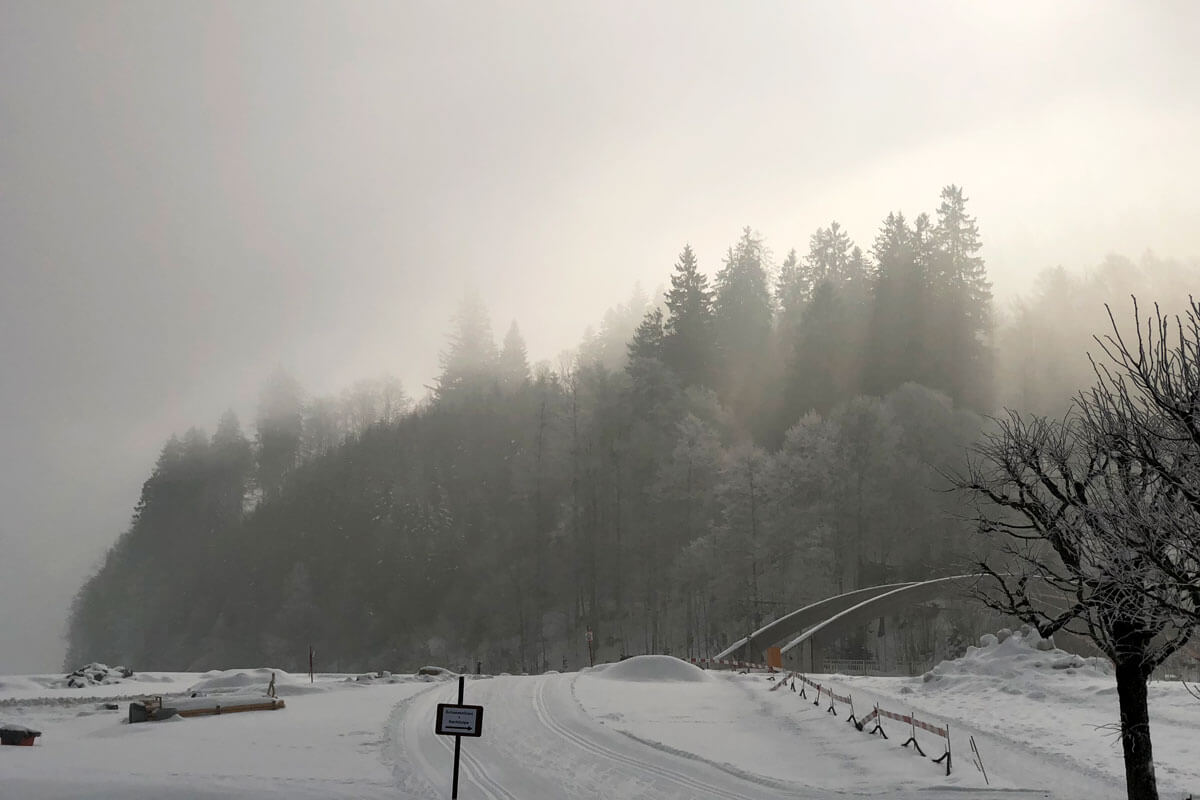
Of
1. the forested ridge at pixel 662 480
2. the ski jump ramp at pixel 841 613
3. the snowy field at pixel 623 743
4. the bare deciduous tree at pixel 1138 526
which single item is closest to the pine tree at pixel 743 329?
the forested ridge at pixel 662 480

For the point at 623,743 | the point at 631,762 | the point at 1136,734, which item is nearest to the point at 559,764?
the point at 631,762

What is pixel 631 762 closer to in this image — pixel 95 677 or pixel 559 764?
pixel 559 764

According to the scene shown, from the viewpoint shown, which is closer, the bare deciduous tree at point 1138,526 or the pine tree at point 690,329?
the bare deciduous tree at point 1138,526

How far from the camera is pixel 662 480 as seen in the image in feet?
246

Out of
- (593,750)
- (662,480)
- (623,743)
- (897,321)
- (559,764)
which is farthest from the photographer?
(897,321)

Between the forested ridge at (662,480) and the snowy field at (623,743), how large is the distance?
1166 inches

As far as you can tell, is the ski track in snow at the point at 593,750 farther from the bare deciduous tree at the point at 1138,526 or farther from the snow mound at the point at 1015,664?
the bare deciduous tree at the point at 1138,526

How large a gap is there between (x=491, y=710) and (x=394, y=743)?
6344 millimetres

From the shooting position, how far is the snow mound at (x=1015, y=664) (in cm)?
2939

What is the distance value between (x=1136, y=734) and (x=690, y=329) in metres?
76.6

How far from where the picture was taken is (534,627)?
257ft

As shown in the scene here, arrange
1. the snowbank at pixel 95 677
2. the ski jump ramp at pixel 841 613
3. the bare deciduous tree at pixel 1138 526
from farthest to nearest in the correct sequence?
1. the ski jump ramp at pixel 841 613
2. the snowbank at pixel 95 677
3. the bare deciduous tree at pixel 1138 526

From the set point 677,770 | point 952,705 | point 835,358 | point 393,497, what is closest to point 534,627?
point 393,497

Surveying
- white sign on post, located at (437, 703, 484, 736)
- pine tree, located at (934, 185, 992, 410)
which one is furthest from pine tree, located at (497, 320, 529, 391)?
white sign on post, located at (437, 703, 484, 736)
